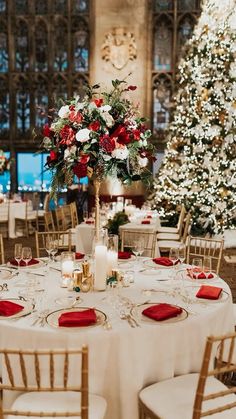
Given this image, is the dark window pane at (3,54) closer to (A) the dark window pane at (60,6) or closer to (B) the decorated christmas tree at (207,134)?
(A) the dark window pane at (60,6)

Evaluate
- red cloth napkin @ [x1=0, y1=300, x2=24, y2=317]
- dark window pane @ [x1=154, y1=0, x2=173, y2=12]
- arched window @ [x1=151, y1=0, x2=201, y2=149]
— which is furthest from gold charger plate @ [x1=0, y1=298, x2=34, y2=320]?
dark window pane @ [x1=154, y1=0, x2=173, y2=12]

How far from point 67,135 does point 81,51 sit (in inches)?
362

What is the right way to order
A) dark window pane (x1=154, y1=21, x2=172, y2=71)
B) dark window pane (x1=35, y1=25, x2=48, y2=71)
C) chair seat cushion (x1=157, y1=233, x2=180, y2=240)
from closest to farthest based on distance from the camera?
chair seat cushion (x1=157, y1=233, x2=180, y2=240), dark window pane (x1=154, y1=21, x2=172, y2=71), dark window pane (x1=35, y1=25, x2=48, y2=71)

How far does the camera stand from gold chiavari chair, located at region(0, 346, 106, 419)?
1.94 m

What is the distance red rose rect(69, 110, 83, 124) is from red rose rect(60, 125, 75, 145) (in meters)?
0.06

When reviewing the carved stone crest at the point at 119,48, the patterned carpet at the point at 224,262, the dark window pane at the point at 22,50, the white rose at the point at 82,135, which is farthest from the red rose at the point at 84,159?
the dark window pane at the point at 22,50

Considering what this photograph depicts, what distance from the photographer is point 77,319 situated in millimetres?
2445

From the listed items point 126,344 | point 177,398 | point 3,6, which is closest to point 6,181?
point 3,6

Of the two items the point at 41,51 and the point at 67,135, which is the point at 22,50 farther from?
the point at 67,135

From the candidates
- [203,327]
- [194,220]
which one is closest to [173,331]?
[203,327]

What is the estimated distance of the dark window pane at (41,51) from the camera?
11539mm

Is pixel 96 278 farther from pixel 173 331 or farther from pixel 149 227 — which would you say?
pixel 149 227

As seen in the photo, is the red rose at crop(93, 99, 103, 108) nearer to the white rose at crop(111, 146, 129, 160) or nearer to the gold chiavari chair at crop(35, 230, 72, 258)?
the white rose at crop(111, 146, 129, 160)

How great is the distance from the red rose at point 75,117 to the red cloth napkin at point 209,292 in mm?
1349
